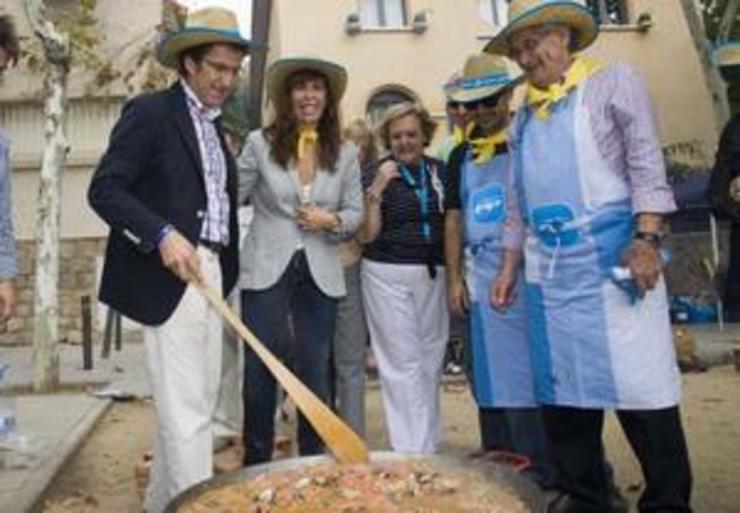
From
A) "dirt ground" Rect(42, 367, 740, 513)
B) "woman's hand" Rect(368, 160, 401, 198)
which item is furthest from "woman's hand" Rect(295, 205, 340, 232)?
"dirt ground" Rect(42, 367, 740, 513)

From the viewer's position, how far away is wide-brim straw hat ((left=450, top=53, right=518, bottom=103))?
471 cm

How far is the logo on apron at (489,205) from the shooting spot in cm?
461

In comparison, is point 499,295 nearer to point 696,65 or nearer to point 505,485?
point 505,485

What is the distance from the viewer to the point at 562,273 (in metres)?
3.80

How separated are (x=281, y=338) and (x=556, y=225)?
148cm

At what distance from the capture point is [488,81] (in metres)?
4.74

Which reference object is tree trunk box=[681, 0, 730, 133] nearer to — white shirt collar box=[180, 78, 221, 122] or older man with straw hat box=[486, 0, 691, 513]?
older man with straw hat box=[486, 0, 691, 513]

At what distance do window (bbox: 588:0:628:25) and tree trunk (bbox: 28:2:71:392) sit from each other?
1452cm

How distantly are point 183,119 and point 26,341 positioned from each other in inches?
458

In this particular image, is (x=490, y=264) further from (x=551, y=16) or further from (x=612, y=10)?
(x=612, y=10)

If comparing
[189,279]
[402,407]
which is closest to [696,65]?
[402,407]

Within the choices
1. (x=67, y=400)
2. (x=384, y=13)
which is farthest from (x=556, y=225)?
(x=384, y=13)

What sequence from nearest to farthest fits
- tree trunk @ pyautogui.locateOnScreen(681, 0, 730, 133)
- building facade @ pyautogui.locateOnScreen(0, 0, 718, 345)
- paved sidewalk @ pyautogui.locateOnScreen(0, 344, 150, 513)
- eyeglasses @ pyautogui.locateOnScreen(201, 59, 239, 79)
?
eyeglasses @ pyautogui.locateOnScreen(201, 59, 239, 79) → paved sidewalk @ pyautogui.locateOnScreen(0, 344, 150, 513) → tree trunk @ pyautogui.locateOnScreen(681, 0, 730, 133) → building facade @ pyautogui.locateOnScreen(0, 0, 718, 345)

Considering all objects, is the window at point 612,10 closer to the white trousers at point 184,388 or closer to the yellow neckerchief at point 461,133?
the yellow neckerchief at point 461,133
